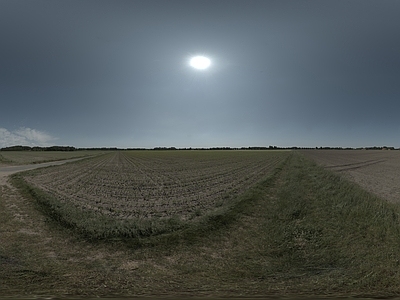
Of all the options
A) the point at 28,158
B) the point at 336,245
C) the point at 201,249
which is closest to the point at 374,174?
the point at 336,245

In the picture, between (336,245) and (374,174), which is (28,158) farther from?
(374,174)

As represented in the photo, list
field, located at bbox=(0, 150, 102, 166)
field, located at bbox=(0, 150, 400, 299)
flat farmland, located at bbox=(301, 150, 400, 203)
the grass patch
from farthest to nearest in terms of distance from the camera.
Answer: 1. field, located at bbox=(0, 150, 102, 166)
2. flat farmland, located at bbox=(301, 150, 400, 203)
3. the grass patch
4. field, located at bbox=(0, 150, 400, 299)

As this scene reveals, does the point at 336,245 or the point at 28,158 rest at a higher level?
the point at 28,158

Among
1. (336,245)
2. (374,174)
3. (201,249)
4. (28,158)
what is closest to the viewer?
(201,249)

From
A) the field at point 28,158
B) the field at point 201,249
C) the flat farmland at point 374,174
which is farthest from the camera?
the field at point 28,158

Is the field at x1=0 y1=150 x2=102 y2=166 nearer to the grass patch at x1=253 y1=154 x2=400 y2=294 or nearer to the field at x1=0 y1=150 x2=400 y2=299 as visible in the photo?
the field at x1=0 y1=150 x2=400 y2=299

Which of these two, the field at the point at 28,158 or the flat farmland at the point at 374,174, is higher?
the field at the point at 28,158

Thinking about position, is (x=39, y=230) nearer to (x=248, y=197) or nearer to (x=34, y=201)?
(x=34, y=201)

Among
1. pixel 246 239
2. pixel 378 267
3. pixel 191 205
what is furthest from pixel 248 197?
pixel 378 267

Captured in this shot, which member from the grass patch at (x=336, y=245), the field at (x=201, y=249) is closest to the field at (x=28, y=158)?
the field at (x=201, y=249)

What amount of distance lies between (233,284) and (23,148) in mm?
237820

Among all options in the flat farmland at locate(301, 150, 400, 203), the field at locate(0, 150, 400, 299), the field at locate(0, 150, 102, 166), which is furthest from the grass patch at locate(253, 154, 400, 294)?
the field at locate(0, 150, 102, 166)

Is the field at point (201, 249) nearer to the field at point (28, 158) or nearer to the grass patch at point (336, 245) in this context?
the grass patch at point (336, 245)

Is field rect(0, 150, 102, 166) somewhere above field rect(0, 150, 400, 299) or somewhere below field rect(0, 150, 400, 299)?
above
